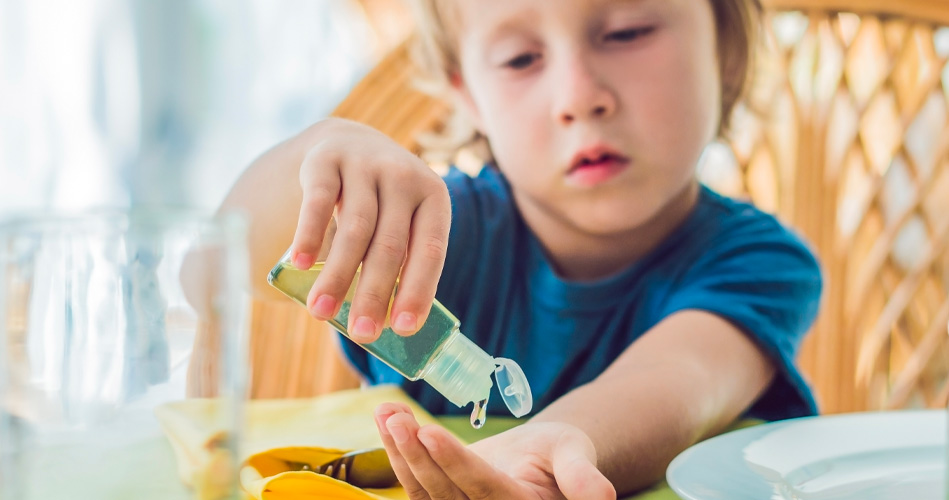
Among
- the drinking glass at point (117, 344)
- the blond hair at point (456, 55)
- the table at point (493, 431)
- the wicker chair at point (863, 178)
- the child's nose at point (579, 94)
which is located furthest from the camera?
the wicker chair at point (863, 178)

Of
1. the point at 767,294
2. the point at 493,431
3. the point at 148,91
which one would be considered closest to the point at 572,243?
the point at 767,294

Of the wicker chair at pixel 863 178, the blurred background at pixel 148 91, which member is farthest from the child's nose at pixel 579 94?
the blurred background at pixel 148 91

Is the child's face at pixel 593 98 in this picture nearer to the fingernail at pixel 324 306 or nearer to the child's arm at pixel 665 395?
the child's arm at pixel 665 395

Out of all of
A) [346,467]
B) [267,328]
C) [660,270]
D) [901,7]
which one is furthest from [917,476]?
[901,7]

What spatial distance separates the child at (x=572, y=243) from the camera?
0.72ft

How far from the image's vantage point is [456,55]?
50 centimetres

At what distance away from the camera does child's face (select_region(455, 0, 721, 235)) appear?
39 cm

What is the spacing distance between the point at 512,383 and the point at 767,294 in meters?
0.28

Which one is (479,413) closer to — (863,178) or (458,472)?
(458,472)

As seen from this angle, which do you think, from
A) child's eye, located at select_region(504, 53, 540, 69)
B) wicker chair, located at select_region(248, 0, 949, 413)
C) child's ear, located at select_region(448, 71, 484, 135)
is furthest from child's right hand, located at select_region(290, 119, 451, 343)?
wicker chair, located at select_region(248, 0, 949, 413)

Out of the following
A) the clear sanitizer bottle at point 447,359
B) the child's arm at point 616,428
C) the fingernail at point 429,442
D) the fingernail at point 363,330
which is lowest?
the child's arm at point 616,428

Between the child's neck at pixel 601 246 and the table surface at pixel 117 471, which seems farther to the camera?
the child's neck at pixel 601 246

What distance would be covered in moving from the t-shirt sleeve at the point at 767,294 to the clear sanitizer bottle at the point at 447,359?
0.75 ft

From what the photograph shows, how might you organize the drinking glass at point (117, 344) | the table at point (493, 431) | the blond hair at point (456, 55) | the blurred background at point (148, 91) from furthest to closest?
the blurred background at point (148, 91), the blond hair at point (456, 55), the table at point (493, 431), the drinking glass at point (117, 344)
